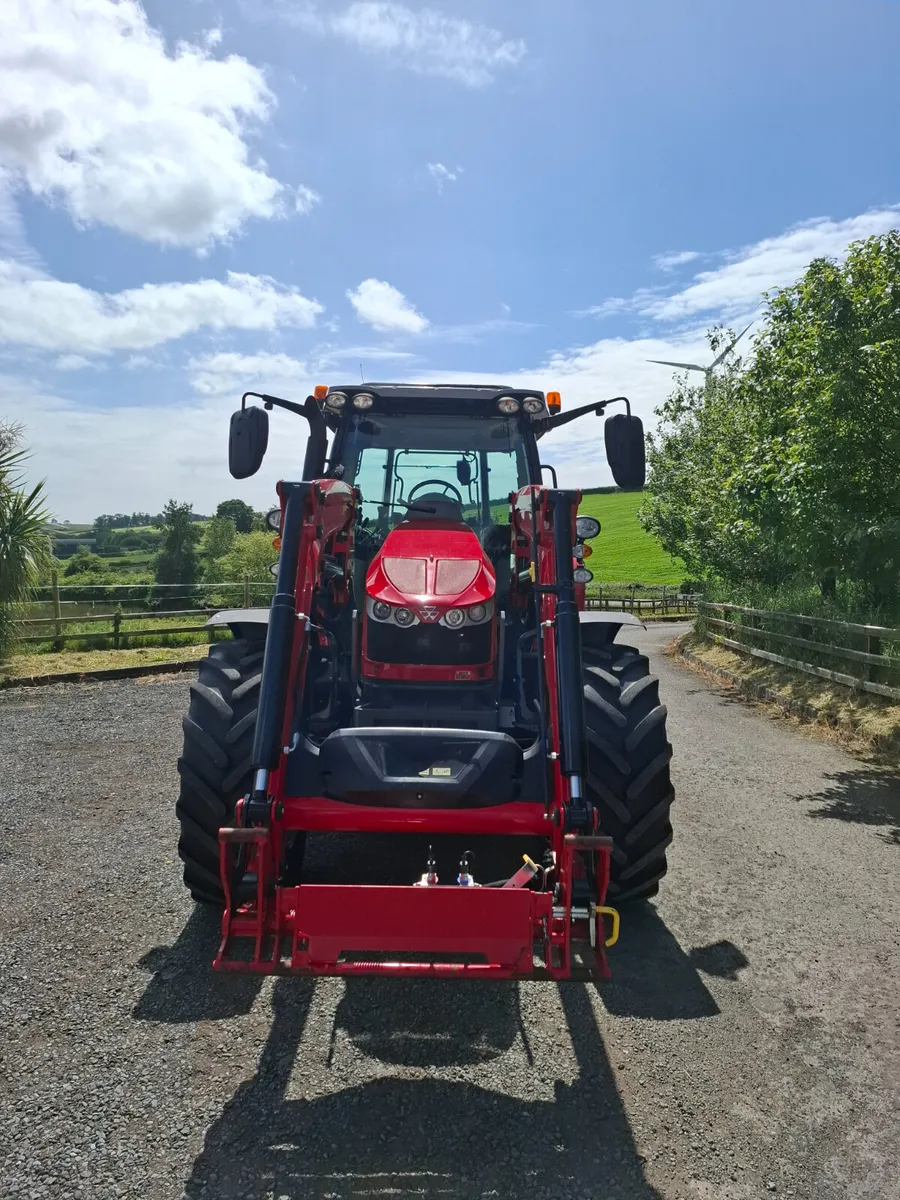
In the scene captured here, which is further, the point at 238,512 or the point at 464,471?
the point at 238,512

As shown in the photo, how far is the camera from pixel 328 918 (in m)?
2.67

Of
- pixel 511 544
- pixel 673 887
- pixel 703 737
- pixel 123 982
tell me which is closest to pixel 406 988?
pixel 123 982

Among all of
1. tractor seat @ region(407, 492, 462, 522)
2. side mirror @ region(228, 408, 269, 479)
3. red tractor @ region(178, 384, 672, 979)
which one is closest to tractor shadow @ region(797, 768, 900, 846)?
red tractor @ region(178, 384, 672, 979)

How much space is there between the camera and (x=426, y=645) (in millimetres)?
3854

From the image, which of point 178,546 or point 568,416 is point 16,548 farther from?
point 178,546

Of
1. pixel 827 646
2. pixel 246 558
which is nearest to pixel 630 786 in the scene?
pixel 827 646

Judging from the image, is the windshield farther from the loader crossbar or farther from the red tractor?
the loader crossbar

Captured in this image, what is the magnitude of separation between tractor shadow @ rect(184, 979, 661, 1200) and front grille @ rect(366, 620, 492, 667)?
1479 mm

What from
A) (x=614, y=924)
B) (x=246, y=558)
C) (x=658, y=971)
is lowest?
(x=658, y=971)

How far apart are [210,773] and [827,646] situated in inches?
339

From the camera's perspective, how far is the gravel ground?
7.92 feet

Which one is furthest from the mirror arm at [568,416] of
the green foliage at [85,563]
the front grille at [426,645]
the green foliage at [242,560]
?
the green foliage at [242,560]

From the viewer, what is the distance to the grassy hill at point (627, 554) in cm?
4994

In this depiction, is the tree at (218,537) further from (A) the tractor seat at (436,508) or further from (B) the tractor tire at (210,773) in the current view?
(B) the tractor tire at (210,773)
